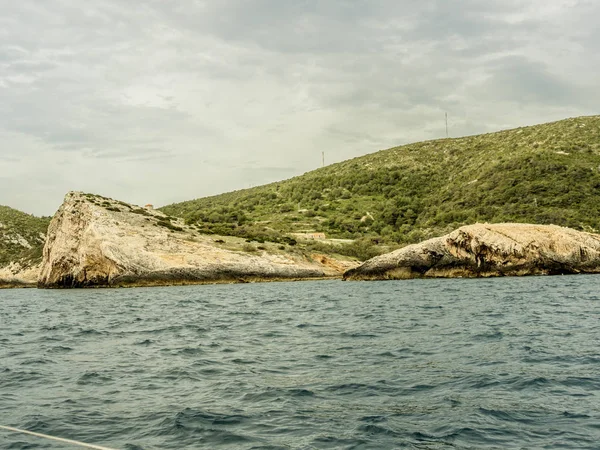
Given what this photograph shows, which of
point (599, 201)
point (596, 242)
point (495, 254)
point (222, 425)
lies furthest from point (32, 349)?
point (599, 201)

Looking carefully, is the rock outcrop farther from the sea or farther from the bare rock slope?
the sea

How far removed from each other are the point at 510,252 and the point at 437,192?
6163 cm

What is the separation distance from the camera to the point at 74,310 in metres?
30.3

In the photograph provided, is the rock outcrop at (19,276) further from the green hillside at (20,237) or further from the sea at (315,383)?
A: the sea at (315,383)

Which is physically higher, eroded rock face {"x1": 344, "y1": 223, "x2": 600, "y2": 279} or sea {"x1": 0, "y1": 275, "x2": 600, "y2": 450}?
eroded rock face {"x1": 344, "y1": 223, "x2": 600, "y2": 279}

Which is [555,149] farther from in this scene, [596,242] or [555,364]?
[555,364]

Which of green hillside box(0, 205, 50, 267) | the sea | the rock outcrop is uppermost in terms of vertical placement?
green hillside box(0, 205, 50, 267)

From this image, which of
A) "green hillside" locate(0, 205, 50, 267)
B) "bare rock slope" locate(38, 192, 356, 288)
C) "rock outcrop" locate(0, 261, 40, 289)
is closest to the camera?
"bare rock slope" locate(38, 192, 356, 288)

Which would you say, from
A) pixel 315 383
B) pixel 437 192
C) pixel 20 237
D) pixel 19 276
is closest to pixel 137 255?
pixel 19 276

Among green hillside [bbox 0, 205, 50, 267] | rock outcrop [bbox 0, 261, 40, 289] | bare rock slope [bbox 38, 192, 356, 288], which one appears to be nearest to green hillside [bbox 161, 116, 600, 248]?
bare rock slope [bbox 38, 192, 356, 288]

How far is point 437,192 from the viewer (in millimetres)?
112062

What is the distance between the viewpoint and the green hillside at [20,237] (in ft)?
278

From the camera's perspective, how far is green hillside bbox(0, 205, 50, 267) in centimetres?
8479

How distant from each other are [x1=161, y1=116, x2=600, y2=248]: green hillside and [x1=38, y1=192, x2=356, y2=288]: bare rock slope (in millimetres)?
11632
